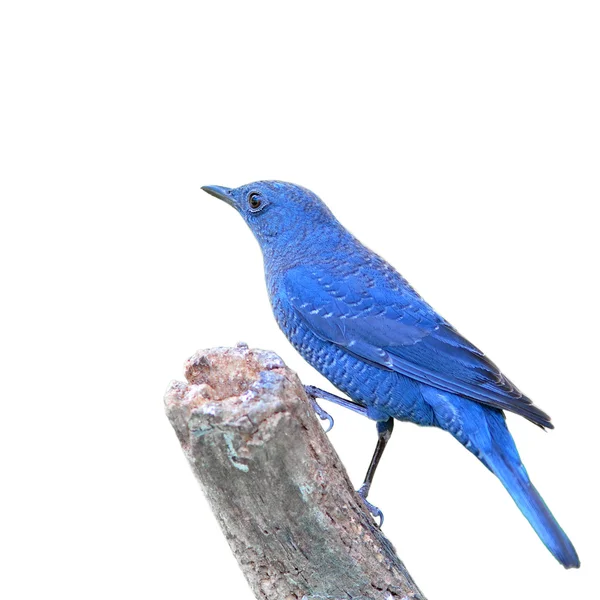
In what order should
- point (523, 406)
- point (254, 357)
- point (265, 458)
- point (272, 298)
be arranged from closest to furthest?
point (265, 458) → point (254, 357) → point (523, 406) → point (272, 298)

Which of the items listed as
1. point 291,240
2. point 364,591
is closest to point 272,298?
point 291,240

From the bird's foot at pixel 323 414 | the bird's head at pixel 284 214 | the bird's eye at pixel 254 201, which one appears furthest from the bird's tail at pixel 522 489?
the bird's eye at pixel 254 201

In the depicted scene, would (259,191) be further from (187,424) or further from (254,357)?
(187,424)

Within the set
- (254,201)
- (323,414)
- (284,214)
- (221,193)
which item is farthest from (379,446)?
(221,193)

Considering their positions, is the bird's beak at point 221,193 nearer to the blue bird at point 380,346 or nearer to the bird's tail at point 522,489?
the blue bird at point 380,346

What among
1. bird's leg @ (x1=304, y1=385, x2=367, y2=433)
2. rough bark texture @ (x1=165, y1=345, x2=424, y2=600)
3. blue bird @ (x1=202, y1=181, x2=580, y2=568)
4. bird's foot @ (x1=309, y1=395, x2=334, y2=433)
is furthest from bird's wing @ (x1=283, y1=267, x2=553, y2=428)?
rough bark texture @ (x1=165, y1=345, x2=424, y2=600)

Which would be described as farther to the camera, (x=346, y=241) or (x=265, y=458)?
(x=346, y=241)

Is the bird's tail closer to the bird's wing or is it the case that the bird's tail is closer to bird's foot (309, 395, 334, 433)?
the bird's wing
